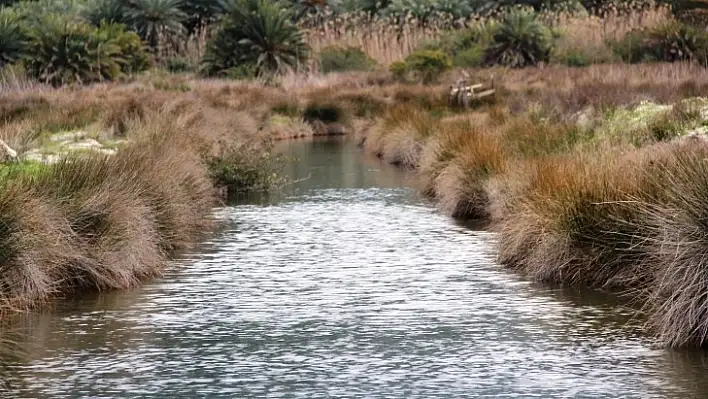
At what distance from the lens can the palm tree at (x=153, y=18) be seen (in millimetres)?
64562

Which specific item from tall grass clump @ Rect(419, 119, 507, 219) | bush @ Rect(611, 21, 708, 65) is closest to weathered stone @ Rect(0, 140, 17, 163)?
tall grass clump @ Rect(419, 119, 507, 219)

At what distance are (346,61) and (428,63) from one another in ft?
22.3

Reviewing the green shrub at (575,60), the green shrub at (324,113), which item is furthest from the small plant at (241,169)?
the green shrub at (575,60)

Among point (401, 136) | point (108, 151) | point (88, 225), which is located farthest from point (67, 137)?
point (88, 225)

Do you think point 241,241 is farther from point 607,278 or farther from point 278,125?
point 278,125

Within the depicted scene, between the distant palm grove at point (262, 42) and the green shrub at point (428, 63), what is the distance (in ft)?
0.16

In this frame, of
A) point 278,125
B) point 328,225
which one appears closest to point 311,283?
point 328,225

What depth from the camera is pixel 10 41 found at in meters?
54.9

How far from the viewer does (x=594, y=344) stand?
12523 millimetres

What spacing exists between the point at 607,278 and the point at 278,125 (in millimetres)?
27483

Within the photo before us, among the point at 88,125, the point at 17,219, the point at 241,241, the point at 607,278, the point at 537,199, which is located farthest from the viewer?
the point at 88,125

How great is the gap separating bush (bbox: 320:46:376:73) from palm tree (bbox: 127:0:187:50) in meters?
8.19

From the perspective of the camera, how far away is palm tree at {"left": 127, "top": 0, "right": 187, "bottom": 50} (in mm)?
64562

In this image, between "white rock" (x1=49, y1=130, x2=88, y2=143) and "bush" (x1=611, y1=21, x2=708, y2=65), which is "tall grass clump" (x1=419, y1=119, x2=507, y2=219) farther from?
"bush" (x1=611, y1=21, x2=708, y2=65)
